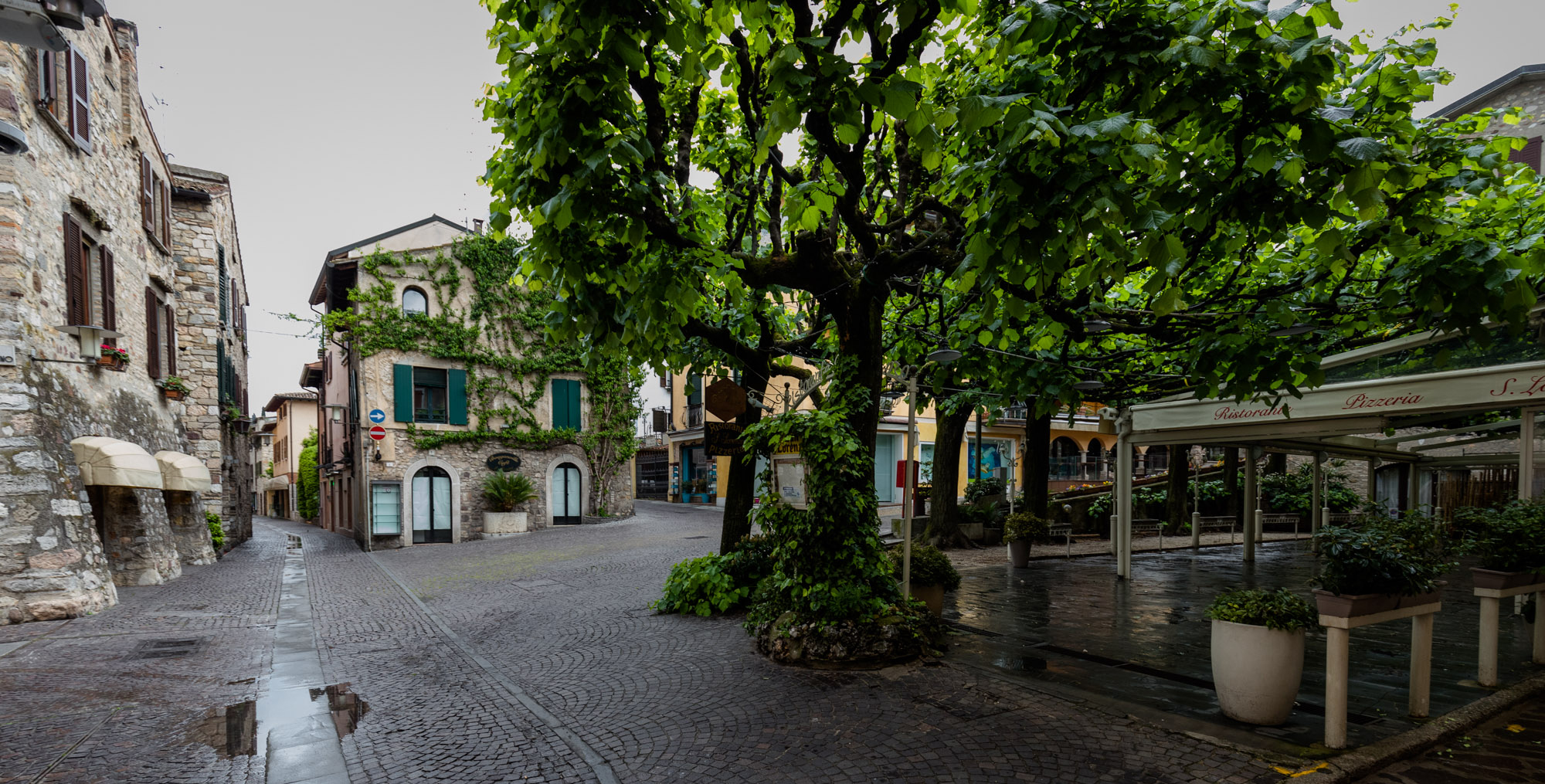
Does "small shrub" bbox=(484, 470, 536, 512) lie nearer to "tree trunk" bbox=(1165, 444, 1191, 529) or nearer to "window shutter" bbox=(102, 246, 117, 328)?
"window shutter" bbox=(102, 246, 117, 328)

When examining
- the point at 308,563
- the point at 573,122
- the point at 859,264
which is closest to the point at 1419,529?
the point at 859,264

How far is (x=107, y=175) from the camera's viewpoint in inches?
502

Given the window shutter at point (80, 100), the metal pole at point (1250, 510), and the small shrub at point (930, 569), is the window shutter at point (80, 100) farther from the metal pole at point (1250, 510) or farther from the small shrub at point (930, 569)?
the metal pole at point (1250, 510)

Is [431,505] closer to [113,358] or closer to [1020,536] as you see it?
[113,358]

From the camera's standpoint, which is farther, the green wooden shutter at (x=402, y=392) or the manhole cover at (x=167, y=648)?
the green wooden shutter at (x=402, y=392)

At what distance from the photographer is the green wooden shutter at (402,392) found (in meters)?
20.9

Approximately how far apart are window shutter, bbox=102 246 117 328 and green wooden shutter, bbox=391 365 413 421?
8.40m

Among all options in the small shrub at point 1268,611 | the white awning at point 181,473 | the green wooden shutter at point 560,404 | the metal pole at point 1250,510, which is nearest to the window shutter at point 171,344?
the white awning at point 181,473

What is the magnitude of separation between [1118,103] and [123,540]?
606 inches

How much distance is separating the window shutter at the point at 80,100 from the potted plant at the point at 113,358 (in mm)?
3102

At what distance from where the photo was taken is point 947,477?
15602mm

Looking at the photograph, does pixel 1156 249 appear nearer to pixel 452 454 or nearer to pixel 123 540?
pixel 123 540

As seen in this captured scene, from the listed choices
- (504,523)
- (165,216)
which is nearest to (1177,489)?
(504,523)

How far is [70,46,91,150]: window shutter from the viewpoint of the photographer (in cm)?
1112
